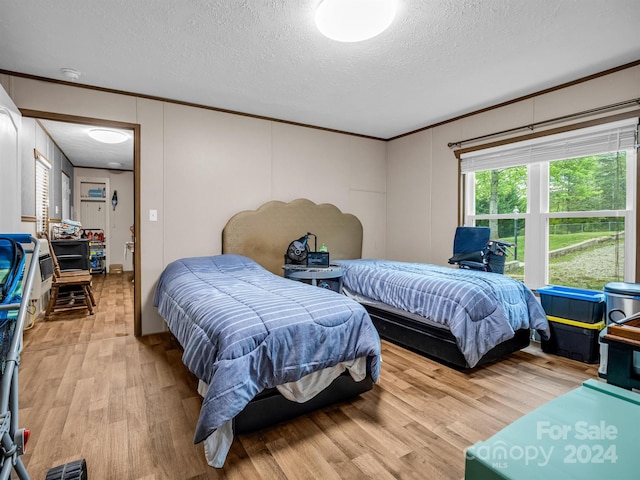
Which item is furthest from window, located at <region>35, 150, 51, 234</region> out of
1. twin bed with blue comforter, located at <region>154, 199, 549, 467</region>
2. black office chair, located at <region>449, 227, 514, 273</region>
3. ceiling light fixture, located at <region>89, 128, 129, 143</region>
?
black office chair, located at <region>449, 227, 514, 273</region>

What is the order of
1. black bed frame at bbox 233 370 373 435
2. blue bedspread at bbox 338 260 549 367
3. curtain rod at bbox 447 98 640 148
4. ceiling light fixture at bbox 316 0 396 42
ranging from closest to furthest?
A: black bed frame at bbox 233 370 373 435 → ceiling light fixture at bbox 316 0 396 42 → blue bedspread at bbox 338 260 549 367 → curtain rod at bbox 447 98 640 148

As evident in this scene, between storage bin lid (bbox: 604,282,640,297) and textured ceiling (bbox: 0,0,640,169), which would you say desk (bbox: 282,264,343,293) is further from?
storage bin lid (bbox: 604,282,640,297)

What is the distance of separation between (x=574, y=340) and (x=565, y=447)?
269 centimetres

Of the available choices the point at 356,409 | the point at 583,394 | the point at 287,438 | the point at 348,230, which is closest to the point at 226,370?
the point at 287,438

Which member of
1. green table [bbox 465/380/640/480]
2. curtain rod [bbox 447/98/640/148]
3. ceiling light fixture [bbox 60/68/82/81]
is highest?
ceiling light fixture [bbox 60/68/82/81]

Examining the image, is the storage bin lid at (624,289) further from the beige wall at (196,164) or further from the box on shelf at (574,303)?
the beige wall at (196,164)

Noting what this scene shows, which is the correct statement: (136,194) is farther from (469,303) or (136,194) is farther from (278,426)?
(469,303)

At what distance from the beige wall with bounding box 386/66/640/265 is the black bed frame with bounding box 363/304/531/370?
4.81 ft

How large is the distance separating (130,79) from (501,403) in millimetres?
3870

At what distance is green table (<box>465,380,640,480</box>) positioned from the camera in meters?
0.60

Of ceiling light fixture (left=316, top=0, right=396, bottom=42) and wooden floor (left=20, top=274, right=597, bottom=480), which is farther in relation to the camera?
ceiling light fixture (left=316, top=0, right=396, bottom=42)

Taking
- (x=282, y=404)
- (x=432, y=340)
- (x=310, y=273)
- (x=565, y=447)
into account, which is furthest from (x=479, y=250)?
(x=565, y=447)

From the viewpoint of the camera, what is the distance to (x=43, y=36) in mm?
2379

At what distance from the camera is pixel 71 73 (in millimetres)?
2932
